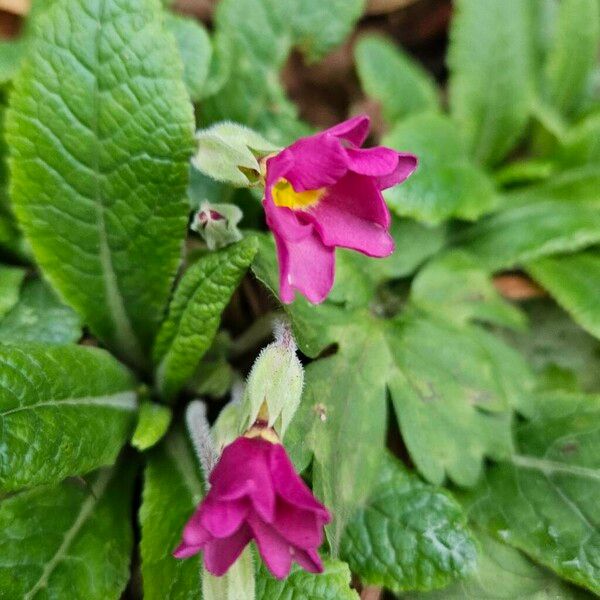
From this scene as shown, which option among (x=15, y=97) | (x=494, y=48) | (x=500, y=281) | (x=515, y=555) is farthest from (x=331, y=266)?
(x=494, y=48)

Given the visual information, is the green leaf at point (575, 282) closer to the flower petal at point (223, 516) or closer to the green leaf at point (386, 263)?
the green leaf at point (386, 263)

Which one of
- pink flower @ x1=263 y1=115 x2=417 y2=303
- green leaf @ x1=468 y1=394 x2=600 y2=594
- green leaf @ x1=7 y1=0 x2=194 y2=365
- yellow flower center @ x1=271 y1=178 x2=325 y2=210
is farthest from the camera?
green leaf @ x1=468 y1=394 x2=600 y2=594

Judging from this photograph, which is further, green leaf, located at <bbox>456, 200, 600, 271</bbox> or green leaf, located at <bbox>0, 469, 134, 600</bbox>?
green leaf, located at <bbox>456, 200, 600, 271</bbox>

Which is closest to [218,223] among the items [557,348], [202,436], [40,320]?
[202,436]

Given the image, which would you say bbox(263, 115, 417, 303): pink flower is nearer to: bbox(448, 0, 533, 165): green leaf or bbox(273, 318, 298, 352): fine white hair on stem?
bbox(273, 318, 298, 352): fine white hair on stem

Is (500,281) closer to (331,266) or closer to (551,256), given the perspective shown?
(551,256)

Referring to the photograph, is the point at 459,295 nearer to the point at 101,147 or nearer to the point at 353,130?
the point at 353,130

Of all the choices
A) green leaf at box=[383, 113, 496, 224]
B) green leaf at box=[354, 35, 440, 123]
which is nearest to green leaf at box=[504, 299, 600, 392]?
green leaf at box=[383, 113, 496, 224]
